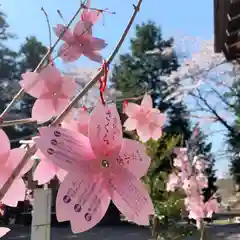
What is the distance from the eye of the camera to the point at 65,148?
26 centimetres

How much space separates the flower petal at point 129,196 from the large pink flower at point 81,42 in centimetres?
14

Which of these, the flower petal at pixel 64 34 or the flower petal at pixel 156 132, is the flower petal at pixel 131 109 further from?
the flower petal at pixel 64 34

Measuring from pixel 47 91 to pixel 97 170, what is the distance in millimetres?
96

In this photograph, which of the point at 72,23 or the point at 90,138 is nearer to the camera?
the point at 90,138

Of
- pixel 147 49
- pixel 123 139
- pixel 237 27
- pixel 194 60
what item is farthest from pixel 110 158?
pixel 147 49

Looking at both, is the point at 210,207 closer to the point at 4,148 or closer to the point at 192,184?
the point at 192,184

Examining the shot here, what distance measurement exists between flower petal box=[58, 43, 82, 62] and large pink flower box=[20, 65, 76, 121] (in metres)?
0.06

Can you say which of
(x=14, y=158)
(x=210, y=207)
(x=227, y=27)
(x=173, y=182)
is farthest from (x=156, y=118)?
(x=227, y=27)

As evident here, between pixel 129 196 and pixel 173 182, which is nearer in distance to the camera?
pixel 129 196

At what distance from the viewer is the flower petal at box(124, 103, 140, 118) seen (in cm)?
51

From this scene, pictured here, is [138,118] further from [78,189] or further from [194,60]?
[194,60]

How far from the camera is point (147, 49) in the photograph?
884cm

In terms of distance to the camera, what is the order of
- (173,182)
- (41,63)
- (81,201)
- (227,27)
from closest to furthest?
(81,201), (41,63), (173,182), (227,27)

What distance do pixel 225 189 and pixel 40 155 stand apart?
7.83 meters
